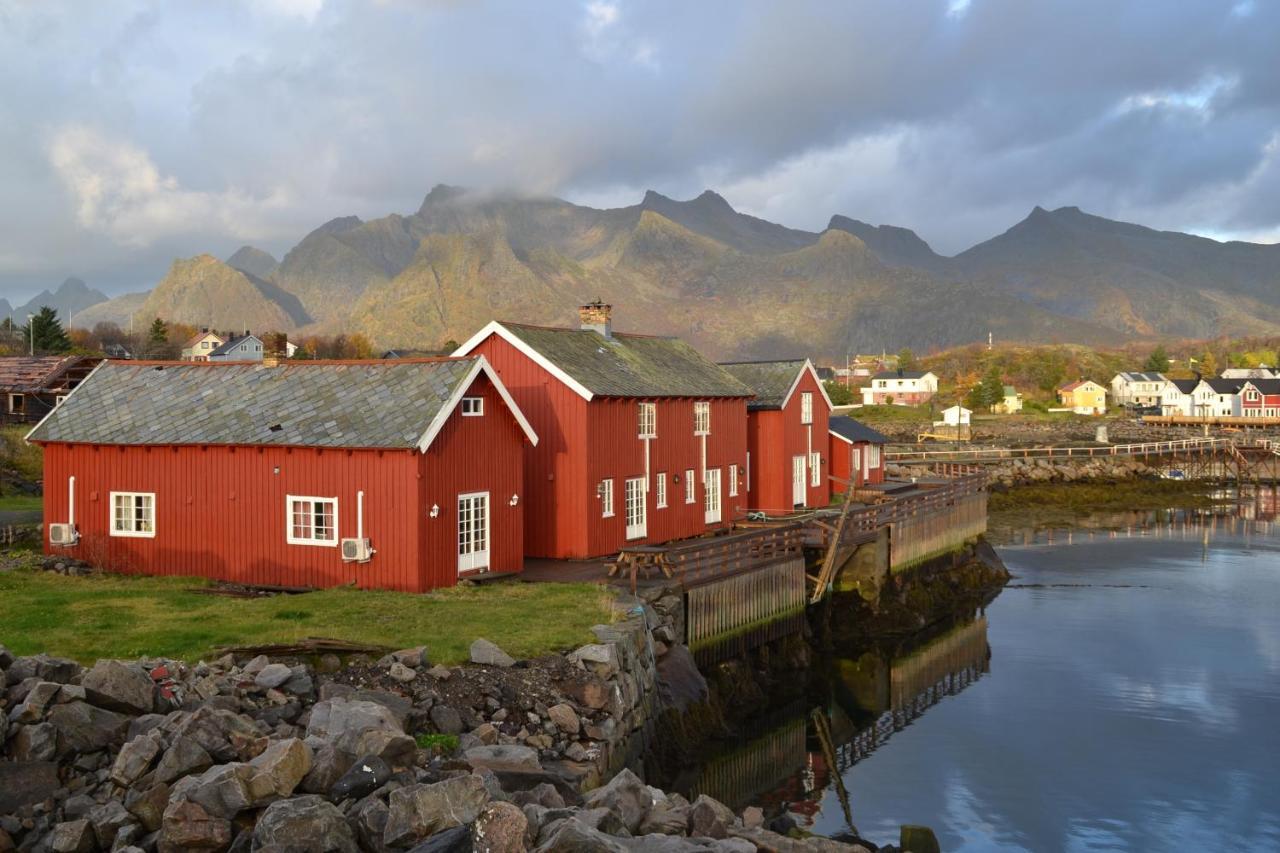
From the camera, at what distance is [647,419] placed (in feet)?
110

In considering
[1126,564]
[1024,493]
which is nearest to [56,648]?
[1126,564]

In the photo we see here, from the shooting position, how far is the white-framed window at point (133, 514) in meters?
28.0

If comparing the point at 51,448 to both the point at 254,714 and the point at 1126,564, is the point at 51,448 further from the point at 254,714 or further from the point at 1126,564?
the point at 1126,564

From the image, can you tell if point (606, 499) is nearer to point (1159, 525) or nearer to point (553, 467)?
point (553, 467)

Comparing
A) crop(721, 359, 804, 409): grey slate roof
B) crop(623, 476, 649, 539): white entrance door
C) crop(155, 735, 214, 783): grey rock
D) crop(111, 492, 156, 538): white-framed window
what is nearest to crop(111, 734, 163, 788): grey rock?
crop(155, 735, 214, 783): grey rock

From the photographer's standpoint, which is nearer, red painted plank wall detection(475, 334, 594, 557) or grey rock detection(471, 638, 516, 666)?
grey rock detection(471, 638, 516, 666)

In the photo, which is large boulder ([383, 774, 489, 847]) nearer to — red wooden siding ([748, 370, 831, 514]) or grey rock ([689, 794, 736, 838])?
grey rock ([689, 794, 736, 838])

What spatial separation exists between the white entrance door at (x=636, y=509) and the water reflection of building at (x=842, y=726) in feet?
22.8

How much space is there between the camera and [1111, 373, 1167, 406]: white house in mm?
168125

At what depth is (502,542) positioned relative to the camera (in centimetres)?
2783

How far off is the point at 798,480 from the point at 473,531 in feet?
68.3

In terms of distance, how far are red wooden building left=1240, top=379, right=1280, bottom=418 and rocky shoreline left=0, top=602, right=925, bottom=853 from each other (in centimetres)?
14868

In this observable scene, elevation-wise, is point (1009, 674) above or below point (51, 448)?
below

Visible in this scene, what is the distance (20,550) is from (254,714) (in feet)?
62.6
